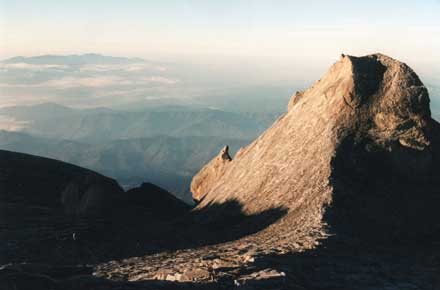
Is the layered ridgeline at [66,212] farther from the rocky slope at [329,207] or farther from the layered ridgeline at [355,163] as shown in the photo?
the layered ridgeline at [355,163]

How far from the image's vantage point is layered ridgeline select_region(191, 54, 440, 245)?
47719 mm

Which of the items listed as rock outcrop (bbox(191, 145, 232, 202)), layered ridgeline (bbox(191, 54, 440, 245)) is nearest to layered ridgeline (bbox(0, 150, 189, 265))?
rock outcrop (bbox(191, 145, 232, 202))

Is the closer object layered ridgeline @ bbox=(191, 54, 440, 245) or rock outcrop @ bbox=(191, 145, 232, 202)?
layered ridgeline @ bbox=(191, 54, 440, 245)

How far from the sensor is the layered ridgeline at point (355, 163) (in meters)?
47.7

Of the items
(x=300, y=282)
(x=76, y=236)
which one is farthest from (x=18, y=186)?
(x=300, y=282)

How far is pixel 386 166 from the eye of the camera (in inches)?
2190

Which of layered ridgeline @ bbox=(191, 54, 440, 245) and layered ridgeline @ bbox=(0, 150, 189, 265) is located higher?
layered ridgeline @ bbox=(191, 54, 440, 245)

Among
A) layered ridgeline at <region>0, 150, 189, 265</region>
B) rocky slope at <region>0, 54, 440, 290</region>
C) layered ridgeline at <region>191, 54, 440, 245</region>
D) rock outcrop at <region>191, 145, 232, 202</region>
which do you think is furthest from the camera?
rock outcrop at <region>191, 145, 232, 202</region>

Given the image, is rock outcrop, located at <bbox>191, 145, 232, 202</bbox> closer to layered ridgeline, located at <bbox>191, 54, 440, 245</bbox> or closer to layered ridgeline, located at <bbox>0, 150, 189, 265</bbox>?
layered ridgeline, located at <bbox>0, 150, 189, 265</bbox>

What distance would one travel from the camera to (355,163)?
54.6 m

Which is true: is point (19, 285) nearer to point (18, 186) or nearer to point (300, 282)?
point (300, 282)

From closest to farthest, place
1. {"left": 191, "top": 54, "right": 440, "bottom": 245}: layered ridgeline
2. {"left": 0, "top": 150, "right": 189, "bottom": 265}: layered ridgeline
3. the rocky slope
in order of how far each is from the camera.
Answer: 1. the rocky slope
2. {"left": 191, "top": 54, "right": 440, "bottom": 245}: layered ridgeline
3. {"left": 0, "top": 150, "right": 189, "bottom": 265}: layered ridgeline

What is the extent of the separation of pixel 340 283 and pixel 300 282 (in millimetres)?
3744

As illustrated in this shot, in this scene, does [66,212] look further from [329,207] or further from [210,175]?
[329,207]
